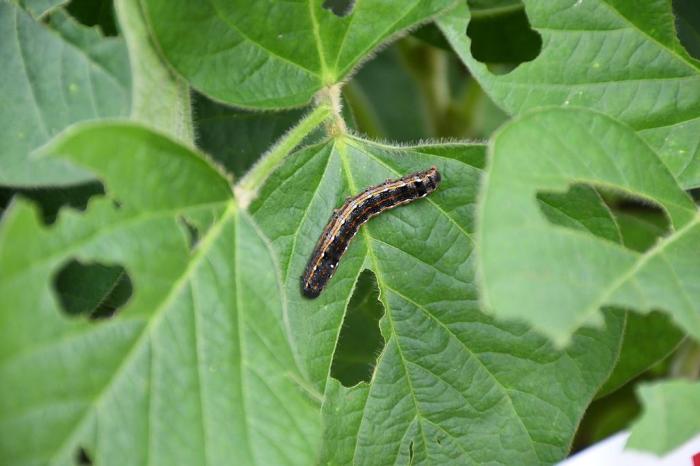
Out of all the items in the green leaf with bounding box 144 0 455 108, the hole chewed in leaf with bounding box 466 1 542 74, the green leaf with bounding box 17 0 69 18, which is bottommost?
the green leaf with bounding box 144 0 455 108

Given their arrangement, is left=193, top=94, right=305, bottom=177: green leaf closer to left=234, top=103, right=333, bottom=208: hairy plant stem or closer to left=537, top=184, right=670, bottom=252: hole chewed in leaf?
left=234, top=103, right=333, bottom=208: hairy plant stem

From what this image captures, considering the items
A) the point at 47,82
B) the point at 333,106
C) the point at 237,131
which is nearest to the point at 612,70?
the point at 333,106

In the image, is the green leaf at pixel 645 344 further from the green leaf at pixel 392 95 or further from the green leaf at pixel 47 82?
the green leaf at pixel 47 82

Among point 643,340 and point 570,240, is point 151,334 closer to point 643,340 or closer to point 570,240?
point 570,240

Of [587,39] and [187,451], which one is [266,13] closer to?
[587,39]

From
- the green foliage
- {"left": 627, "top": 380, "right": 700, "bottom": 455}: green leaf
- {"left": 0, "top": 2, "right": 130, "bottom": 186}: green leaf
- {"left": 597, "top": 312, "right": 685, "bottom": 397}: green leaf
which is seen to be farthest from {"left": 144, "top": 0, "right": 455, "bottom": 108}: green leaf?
{"left": 597, "top": 312, "right": 685, "bottom": 397}: green leaf

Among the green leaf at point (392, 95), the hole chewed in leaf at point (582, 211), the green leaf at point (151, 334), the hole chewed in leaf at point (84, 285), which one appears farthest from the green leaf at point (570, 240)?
the green leaf at point (392, 95)
